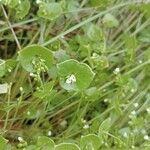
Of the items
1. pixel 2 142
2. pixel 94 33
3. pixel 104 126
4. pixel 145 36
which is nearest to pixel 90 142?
pixel 104 126

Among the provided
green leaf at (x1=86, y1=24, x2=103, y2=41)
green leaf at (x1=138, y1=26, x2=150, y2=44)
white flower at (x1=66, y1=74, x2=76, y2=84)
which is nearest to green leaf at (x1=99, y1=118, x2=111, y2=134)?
white flower at (x1=66, y1=74, x2=76, y2=84)

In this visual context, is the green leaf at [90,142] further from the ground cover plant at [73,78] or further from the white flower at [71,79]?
the white flower at [71,79]

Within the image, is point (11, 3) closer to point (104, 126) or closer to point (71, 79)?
point (71, 79)

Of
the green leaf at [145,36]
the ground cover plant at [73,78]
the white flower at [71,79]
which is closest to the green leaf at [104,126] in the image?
the ground cover plant at [73,78]

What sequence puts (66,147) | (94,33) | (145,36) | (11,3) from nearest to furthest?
1. (66,147)
2. (11,3)
3. (94,33)
4. (145,36)

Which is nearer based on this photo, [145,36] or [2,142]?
[2,142]

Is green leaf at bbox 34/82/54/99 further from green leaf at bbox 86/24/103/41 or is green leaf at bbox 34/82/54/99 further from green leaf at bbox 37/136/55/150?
green leaf at bbox 86/24/103/41
